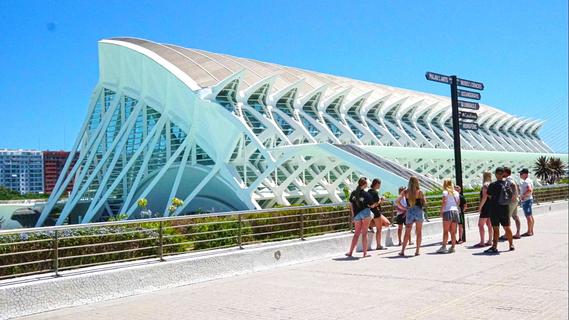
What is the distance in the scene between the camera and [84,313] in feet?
21.4

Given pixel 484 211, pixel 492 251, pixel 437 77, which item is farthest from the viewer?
pixel 437 77

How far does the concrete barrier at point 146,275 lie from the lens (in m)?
6.53

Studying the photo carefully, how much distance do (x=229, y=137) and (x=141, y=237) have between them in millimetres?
A: 25761

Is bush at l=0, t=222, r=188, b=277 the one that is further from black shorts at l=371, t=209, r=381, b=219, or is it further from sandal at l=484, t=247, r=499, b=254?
sandal at l=484, t=247, r=499, b=254

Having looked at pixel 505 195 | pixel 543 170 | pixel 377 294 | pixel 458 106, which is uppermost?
pixel 458 106

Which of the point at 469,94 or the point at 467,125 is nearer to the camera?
the point at 467,125

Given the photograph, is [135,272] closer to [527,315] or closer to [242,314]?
[242,314]

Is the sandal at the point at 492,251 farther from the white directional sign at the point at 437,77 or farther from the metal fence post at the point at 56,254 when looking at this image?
the metal fence post at the point at 56,254

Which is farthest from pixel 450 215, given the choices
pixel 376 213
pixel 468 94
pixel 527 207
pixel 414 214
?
pixel 468 94

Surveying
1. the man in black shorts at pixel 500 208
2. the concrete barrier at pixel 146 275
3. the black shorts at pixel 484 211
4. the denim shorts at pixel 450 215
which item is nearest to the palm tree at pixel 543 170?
the black shorts at pixel 484 211

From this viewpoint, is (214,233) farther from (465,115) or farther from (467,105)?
(467,105)

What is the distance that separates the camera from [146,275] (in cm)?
783

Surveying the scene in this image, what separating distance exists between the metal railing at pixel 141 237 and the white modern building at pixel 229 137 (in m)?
16.0

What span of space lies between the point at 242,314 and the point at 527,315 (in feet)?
9.70
